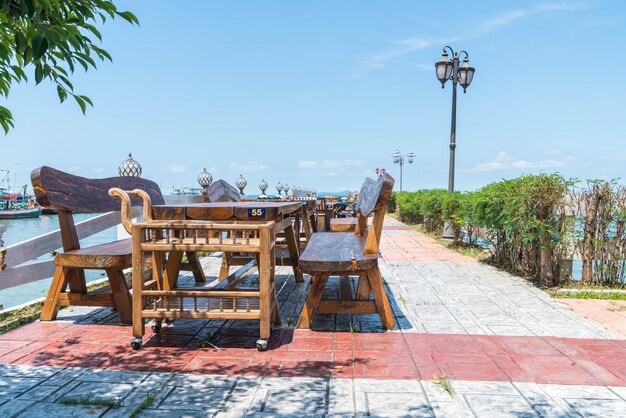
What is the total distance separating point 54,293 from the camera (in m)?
3.94

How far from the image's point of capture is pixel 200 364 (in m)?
2.99

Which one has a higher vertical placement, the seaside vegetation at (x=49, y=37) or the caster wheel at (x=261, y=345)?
the seaside vegetation at (x=49, y=37)

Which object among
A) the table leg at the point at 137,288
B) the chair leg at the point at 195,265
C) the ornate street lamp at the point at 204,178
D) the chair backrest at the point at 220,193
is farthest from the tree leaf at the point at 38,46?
the ornate street lamp at the point at 204,178

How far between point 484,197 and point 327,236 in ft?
10.8

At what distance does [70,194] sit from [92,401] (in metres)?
2.27

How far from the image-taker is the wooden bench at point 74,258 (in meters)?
3.71

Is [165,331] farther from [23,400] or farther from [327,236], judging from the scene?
[327,236]

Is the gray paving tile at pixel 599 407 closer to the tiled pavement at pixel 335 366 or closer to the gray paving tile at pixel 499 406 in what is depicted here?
the tiled pavement at pixel 335 366

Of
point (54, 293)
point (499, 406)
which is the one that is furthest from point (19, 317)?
point (499, 406)

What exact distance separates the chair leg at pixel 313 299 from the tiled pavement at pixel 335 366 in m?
0.10

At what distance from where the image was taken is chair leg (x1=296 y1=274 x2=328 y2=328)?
3.67 m

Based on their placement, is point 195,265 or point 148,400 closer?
point 148,400

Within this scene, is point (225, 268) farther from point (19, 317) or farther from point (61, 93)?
point (61, 93)

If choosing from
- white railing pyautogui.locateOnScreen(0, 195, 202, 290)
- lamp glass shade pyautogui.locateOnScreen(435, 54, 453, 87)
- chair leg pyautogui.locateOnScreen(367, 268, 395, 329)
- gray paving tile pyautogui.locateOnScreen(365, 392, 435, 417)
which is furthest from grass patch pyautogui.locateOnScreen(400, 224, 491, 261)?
white railing pyautogui.locateOnScreen(0, 195, 202, 290)
